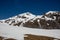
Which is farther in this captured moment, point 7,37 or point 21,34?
point 21,34

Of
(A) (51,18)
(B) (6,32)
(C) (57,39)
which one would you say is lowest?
(C) (57,39)

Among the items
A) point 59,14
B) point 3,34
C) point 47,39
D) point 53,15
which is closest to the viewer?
point 47,39

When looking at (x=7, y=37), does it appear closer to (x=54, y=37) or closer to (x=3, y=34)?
(x=3, y=34)

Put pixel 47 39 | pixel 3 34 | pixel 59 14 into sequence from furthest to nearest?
pixel 59 14, pixel 3 34, pixel 47 39

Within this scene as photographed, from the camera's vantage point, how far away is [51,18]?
52094 millimetres

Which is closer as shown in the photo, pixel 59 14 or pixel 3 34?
pixel 3 34

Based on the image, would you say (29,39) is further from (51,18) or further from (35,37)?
(51,18)

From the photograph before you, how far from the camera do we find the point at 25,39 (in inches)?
199

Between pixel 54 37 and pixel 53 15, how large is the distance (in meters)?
48.6

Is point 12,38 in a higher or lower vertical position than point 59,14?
lower

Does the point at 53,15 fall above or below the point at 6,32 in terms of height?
above

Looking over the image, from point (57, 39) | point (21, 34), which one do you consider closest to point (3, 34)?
point (21, 34)

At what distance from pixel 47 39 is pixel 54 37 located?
331mm

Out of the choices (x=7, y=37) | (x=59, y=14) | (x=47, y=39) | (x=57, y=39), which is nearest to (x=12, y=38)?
(x=7, y=37)
